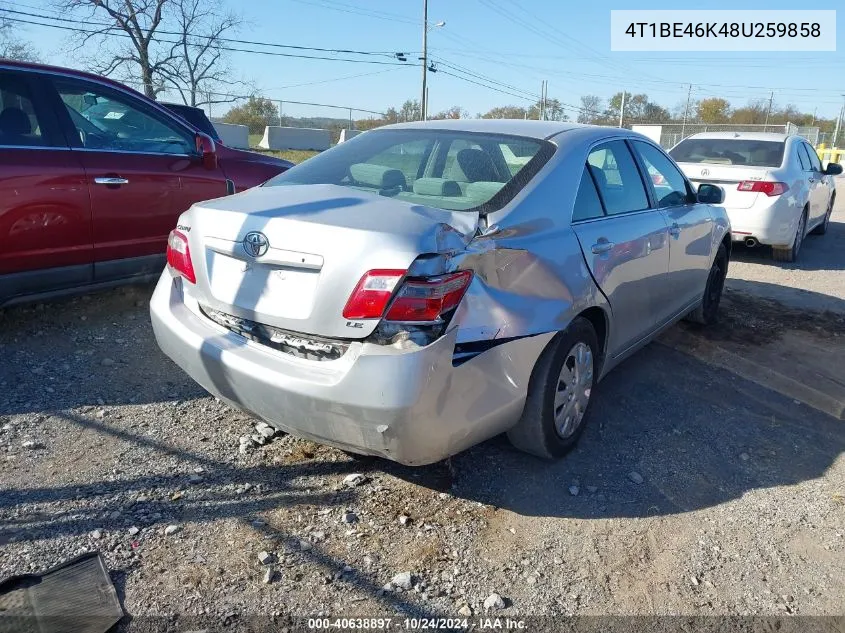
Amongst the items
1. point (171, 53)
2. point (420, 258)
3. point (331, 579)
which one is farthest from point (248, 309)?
point (171, 53)

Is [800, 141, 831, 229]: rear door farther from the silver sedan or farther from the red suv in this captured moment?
the red suv

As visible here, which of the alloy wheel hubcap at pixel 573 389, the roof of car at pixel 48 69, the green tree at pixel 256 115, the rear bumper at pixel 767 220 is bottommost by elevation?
the alloy wheel hubcap at pixel 573 389

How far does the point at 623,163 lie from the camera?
3.98 meters

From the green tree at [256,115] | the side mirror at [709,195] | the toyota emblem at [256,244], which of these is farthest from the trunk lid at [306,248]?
the green tree at [256,115]

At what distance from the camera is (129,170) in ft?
15.7

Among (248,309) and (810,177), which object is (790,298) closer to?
(810,177)

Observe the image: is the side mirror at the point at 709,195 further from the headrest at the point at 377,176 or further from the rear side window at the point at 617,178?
the headrest at the point at 377,176

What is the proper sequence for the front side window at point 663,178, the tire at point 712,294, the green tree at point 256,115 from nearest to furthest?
the front side window at point 663,178 < the tire at point 712,294 < the green tree at point 256,115

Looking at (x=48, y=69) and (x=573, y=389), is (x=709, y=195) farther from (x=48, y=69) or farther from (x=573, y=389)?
(x=48, y=69)

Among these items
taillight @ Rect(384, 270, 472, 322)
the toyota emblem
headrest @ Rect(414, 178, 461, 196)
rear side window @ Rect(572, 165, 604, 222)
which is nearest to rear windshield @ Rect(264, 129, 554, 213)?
headrest @ Rect(414, 178, 461, 196)

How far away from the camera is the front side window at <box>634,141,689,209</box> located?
430 cm

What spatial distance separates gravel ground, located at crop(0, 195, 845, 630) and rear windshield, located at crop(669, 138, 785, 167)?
545 cm

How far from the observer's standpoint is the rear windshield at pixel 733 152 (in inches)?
341

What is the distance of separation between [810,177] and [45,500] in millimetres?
9702
